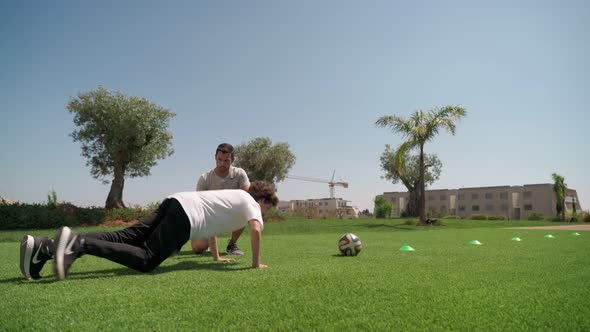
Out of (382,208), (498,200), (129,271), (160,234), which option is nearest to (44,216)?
(129,271)


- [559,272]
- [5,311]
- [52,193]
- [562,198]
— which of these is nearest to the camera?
[5,311]

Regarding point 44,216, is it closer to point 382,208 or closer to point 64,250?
point 64,250

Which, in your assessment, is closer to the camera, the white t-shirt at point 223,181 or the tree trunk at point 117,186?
the white t-shirt at point 223,181

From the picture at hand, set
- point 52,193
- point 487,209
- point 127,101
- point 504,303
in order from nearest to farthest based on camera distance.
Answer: point 504,303
point 52,193
point 127,101
point 487,209

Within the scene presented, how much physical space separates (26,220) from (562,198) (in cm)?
4470

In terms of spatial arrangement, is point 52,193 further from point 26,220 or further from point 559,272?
point 559,272

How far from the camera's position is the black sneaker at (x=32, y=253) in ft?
12.1

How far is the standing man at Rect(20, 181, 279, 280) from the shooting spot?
3709 mm

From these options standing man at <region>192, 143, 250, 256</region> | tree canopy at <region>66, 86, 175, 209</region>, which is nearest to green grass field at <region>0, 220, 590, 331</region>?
standing man at <region>192, 143, 250, 256</region>

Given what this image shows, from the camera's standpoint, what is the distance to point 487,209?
6994cm

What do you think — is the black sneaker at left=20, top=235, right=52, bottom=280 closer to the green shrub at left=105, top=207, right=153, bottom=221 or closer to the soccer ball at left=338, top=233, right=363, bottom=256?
the soccer ball at left=338, top=233, right=363, bottom=256

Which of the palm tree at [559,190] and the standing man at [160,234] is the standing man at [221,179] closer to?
the standing man at [160,234]

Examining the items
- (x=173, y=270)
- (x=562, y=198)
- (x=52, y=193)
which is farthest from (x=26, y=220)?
(x=562, y=198)

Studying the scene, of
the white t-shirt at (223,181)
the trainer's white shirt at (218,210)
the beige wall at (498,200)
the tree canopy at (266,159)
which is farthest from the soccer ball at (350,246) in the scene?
the beige wall at (498,200)
